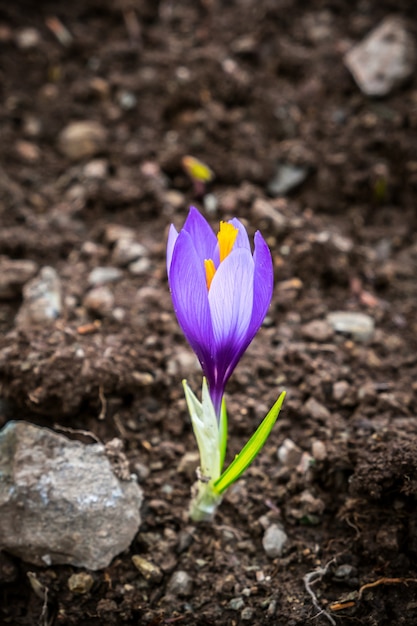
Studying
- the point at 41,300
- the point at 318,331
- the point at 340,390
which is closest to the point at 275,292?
the point at 318,331

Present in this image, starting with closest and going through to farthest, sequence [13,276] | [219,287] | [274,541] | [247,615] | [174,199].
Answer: [219,287]
[247,615]
[274,541]
[13,276]
[174,199]

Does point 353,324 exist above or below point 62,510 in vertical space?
below

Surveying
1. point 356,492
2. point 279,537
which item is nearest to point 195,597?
point 279,537

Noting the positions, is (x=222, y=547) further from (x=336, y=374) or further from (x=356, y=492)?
(x=336, y=374)

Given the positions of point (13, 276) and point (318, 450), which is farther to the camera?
point (13, 276)

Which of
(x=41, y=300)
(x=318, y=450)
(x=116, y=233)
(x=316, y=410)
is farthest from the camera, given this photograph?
(x=116, y=233)

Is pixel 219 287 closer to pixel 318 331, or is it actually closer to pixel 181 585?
pixel 181 585

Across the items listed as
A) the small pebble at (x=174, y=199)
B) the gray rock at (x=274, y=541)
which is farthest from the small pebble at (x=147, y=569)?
the small pebble at (x=174, y=199)
